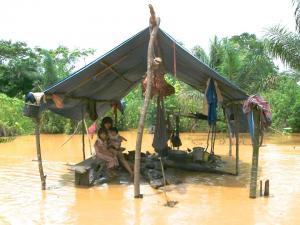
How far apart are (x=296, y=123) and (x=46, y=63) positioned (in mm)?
12663

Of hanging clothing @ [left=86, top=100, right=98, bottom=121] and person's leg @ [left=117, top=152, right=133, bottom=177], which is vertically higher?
hanging clothing @ [left=86, top=100, right=98, bottom=121]

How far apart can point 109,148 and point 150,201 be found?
2137 millimetres

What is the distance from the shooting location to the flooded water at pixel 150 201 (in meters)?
5.23

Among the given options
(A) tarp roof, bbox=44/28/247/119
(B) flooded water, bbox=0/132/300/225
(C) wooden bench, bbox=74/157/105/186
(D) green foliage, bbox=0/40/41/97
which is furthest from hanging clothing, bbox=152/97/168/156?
(D) green foliage, bbox=0/40/41/97

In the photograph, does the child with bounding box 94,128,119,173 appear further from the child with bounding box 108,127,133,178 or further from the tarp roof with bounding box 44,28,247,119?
the tarp roof with bounding box 44,28,247,119

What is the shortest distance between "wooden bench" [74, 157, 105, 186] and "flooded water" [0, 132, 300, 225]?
0.66 ft

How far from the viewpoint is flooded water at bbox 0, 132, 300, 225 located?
17.1 ft

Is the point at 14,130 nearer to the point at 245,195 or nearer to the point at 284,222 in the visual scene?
the point at 245,195

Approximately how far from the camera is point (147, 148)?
14.0 metres

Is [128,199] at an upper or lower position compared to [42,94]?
lower

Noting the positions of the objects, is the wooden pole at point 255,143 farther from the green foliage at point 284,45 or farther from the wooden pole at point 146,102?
the green foliage at point 284,45

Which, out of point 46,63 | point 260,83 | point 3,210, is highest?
point 46,63

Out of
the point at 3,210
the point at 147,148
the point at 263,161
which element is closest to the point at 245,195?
the point at 3,210

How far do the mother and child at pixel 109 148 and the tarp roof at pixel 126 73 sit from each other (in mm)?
1012
